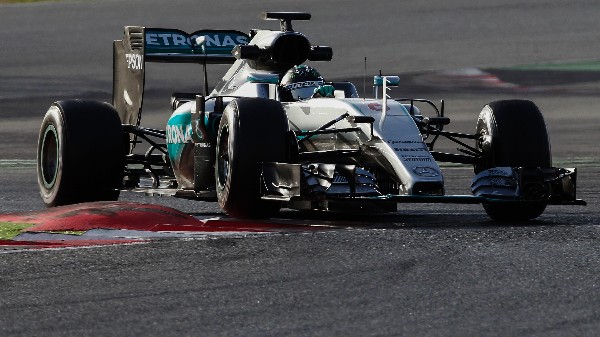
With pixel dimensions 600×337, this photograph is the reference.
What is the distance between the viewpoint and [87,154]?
12641mm

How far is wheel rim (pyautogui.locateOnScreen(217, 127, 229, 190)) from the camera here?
11758 mm

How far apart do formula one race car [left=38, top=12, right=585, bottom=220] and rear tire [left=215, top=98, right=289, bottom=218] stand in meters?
0.01

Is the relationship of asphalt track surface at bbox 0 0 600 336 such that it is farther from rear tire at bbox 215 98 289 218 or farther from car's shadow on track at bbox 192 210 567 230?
rear tire at bbox 215 98 289 218

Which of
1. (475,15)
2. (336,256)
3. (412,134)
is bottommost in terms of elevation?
(336,256)

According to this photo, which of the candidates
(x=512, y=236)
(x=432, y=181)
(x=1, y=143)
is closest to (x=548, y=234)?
(x=512, y=236)

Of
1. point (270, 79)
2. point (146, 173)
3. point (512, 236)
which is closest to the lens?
point (512, 236)

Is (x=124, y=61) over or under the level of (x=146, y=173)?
over

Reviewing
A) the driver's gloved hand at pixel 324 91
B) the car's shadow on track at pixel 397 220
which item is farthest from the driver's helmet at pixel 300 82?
the car's shadow on track at pixel 397 220

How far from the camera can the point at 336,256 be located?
930cm

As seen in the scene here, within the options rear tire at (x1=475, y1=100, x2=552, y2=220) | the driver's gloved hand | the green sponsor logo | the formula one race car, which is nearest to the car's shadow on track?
the formula one race car

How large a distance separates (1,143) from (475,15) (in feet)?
52.5

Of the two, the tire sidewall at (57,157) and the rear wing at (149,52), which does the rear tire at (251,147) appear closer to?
the tire sidewall at (57,157)

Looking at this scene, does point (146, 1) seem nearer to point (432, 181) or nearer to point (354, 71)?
point (354, 71)

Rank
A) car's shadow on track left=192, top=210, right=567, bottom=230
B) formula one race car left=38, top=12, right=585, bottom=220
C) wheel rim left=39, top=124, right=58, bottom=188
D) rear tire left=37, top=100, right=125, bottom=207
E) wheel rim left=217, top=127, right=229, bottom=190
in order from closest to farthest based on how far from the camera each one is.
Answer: formula one race car left=38, top=12, right=585, bottom=220
car's shadow on track left=192, top=210, right=567, bottom=230
wheel rim left=217, top=127, right=229, bottom=190
rear tire left=37, top=100, right=125, bottom=207
wheel rim left=39, top=124, right=58, bottom=188
